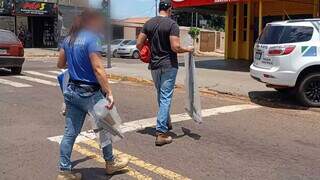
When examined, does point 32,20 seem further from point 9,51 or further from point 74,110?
point 74,110

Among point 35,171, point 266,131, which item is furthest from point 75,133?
point 266,131

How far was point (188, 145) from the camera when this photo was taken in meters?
7.34

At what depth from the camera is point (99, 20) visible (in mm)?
5273

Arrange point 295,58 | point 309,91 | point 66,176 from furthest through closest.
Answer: point 309,91
point 295,58
point 66,176

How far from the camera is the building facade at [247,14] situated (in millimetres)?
22195

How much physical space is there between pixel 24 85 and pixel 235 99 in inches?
230

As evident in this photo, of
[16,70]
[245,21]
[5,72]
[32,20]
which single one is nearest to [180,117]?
[16,70]

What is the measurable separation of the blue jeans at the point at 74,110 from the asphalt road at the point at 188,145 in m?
0.51

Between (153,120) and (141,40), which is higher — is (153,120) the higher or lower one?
the lower one

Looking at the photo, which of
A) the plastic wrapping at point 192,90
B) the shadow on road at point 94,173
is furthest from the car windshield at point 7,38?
the shadow on road at point 94,173

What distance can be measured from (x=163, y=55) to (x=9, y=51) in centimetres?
1103

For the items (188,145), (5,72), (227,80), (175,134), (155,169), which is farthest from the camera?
(5,72)

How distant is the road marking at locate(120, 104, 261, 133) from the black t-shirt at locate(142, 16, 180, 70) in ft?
4.60

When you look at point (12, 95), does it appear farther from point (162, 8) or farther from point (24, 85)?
point (162, 8)
